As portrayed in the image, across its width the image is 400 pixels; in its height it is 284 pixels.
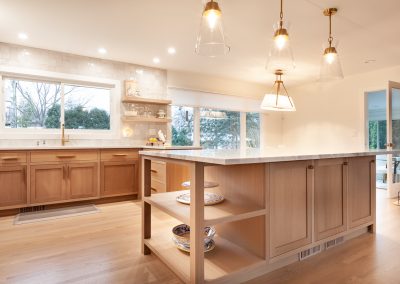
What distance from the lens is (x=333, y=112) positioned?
18.4 ft

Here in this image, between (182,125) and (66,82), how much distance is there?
222 centimetres

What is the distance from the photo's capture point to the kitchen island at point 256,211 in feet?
4.88

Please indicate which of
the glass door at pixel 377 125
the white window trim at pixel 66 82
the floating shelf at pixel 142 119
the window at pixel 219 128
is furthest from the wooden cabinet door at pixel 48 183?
the glass door at pixel 377 125

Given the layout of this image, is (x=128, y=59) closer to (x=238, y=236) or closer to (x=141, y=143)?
(x=141, y=143)

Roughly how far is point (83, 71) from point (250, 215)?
3744mm

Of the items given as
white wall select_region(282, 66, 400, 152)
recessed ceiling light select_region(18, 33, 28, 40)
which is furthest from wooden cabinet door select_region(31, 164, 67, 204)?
white wall select_region(282, 66, 400, 152)

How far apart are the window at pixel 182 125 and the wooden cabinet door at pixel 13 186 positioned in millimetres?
2600

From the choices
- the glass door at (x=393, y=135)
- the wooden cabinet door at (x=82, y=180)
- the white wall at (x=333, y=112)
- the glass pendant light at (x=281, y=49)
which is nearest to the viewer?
the glass pendant light at (x=281, y=49)

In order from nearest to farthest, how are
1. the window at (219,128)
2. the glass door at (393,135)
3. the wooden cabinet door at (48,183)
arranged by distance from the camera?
the wooden cabinet door at (48,183) < the glass door at (393,135) < the window at (219,128)

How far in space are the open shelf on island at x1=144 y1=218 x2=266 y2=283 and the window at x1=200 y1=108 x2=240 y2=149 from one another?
360 cm

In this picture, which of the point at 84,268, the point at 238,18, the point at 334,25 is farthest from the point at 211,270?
the point at 334,25

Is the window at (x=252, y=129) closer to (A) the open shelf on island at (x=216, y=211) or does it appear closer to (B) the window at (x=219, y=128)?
(B) the window at (x=219, y=128)

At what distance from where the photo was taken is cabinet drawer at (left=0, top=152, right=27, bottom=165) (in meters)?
3.13

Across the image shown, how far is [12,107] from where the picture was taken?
372 centimetres
